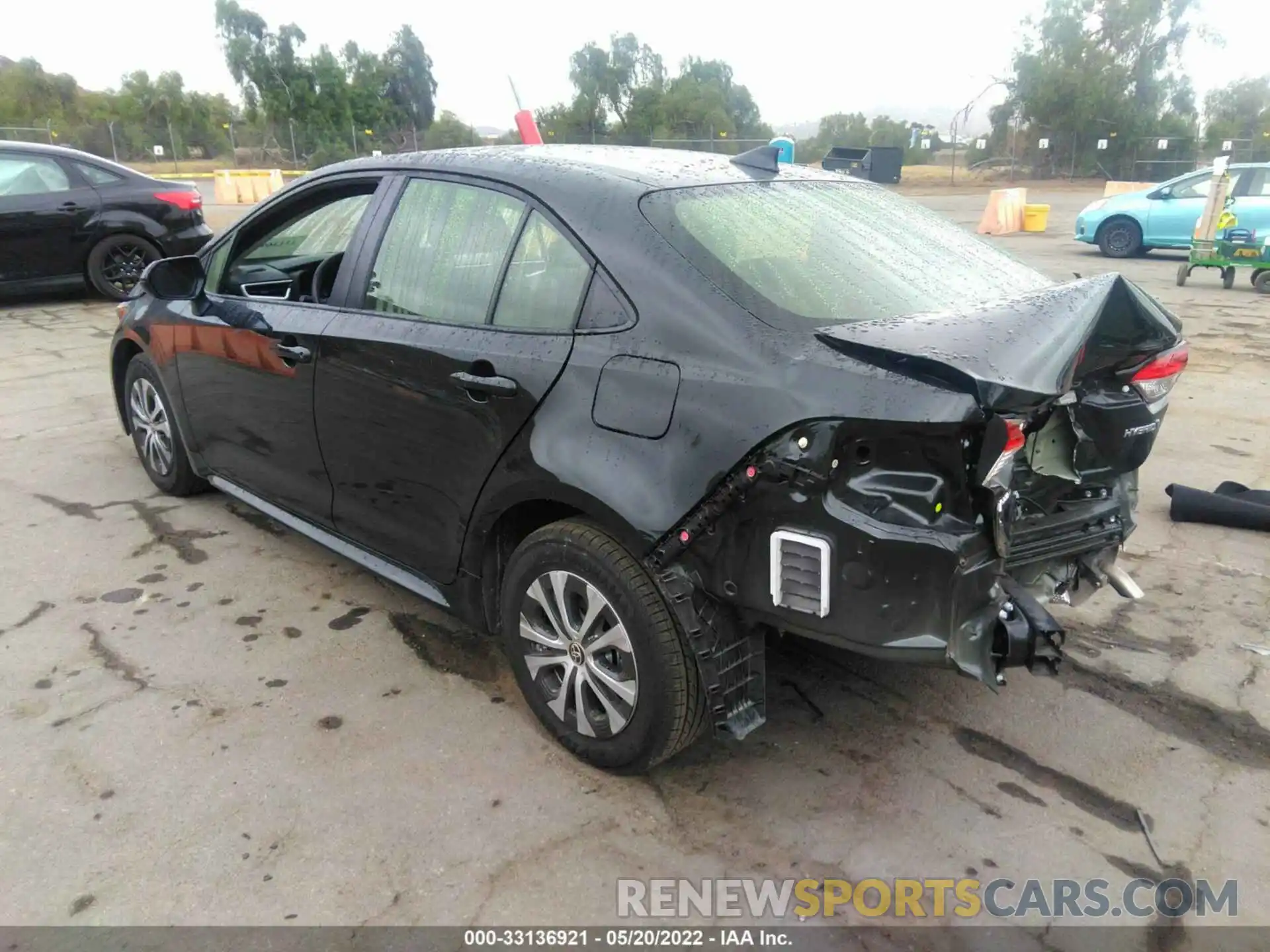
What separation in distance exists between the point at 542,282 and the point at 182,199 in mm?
9144

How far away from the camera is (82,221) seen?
973cm

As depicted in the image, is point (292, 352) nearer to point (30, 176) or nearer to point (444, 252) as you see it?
point (444, 252)

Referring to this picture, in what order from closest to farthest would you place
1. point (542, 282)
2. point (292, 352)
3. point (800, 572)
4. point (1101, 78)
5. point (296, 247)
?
point (800, 572) → point (542, 282) → point (292, 352) → point (296, 247) → point (1101, 78)

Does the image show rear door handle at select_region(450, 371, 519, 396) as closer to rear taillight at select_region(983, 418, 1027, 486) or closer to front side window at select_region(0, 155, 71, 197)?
rear taillight at select_region(983, 418, 1027, 486)

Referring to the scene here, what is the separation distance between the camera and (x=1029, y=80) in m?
45.8

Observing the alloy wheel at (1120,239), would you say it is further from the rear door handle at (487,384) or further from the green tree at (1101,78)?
the green tree at (1101,78)

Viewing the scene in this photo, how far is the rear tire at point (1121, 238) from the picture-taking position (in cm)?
1527

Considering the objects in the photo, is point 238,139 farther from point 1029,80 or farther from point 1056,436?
point 1056,436

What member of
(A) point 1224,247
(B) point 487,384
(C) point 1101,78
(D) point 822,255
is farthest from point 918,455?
(C) point 1101,78

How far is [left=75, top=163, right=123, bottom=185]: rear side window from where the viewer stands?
32.1 ft

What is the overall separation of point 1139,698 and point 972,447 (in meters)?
1.65

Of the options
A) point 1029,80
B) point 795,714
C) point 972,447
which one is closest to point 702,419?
point 972,447

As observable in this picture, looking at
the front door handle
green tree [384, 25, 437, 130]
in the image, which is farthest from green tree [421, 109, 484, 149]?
the front door handle

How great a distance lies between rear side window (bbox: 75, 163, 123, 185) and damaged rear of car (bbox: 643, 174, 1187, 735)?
9271mm
